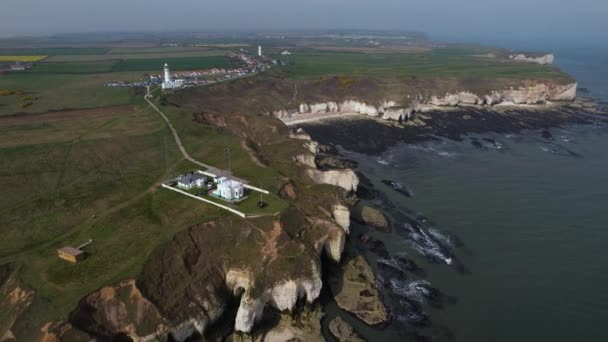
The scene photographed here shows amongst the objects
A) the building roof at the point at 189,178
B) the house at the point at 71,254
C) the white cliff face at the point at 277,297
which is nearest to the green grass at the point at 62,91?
the building roof at the point at 189,178

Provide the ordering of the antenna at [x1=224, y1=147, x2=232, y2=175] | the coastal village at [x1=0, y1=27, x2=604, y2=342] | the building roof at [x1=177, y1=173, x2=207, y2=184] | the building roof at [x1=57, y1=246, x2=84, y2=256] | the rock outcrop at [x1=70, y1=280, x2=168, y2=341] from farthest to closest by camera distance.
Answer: the antenna at [x1=224, y1=147, x2=232, y2=175]
the building roof at [x1=177, y1=173, x2=207, y2=184]
the building roof at [x1=57, y1=246, x2=84, y2=256]
the coastal village at [x1=0, y1=27, x2=604, y2=342]
the rock outcrop at [x1=70, y1=280, x2=168, y2=341]

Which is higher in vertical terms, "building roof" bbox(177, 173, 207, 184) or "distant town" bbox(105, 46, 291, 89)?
"distant town" bbox(105, 46, 291, 89)

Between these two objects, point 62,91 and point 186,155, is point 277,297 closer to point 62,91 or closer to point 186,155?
point 186,155

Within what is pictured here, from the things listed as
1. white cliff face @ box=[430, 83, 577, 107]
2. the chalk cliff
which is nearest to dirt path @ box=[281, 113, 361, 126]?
the chalk cliff

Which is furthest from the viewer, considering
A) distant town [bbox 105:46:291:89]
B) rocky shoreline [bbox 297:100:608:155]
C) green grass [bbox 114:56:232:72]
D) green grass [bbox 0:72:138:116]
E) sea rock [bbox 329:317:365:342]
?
green grass [bbox 114:56:232:72]

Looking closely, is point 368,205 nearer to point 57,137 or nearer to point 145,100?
point 57,137

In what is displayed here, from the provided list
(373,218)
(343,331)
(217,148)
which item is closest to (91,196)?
(217,148)

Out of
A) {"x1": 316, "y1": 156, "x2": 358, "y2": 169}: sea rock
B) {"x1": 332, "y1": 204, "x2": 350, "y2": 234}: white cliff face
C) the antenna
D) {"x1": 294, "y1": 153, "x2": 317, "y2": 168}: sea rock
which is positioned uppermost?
the antenna

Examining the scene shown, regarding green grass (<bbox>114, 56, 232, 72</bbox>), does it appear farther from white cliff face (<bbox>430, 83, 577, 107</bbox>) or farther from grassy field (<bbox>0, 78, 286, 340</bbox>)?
white cliff face (<bbox>430, 83, 577, 107</bbox>)
